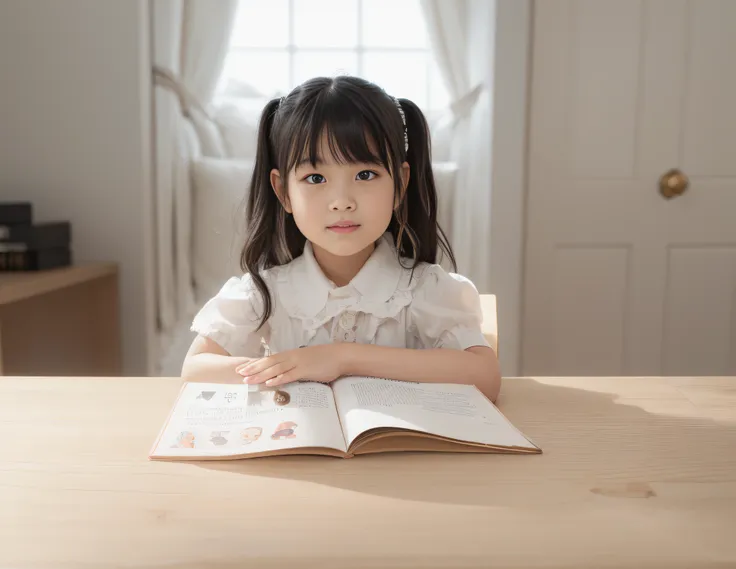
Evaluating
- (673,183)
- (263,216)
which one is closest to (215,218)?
(263,216)

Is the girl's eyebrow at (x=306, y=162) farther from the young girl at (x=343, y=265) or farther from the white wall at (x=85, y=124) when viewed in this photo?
the white wall at (x=85, y=124)

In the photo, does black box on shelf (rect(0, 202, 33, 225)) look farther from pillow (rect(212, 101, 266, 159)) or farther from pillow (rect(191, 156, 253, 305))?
pillow (rect(212, 101, 266, 159))

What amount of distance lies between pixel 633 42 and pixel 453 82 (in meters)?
0.62

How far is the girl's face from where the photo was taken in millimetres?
1179

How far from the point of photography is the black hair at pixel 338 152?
1.18 m

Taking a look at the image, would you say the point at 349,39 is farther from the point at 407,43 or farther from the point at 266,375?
the point at 266,375

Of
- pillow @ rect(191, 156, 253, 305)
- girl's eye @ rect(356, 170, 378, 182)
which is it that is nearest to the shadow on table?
girl's eye @ rect(356, 170, 378, 182)

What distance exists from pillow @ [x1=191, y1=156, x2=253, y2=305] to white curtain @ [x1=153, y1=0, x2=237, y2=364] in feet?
0.11

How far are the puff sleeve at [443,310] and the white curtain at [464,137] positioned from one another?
4.15 ft

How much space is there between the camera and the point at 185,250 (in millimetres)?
2584

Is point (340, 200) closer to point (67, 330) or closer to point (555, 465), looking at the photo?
point (555, 465)

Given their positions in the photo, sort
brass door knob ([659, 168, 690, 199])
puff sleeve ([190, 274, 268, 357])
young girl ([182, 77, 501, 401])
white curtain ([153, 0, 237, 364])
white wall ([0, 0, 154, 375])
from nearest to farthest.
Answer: young girl ([182, 77, 501, 401]) < puff sleeve ([190, 274, 268, 357]) < white wall ([0, 0, 154, 375]) < white curtain ([153, 0, 237, 364]) < brass door knob ([659, 168, 690, 199])

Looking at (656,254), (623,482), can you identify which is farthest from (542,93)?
(623,482)

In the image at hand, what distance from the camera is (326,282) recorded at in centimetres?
132
